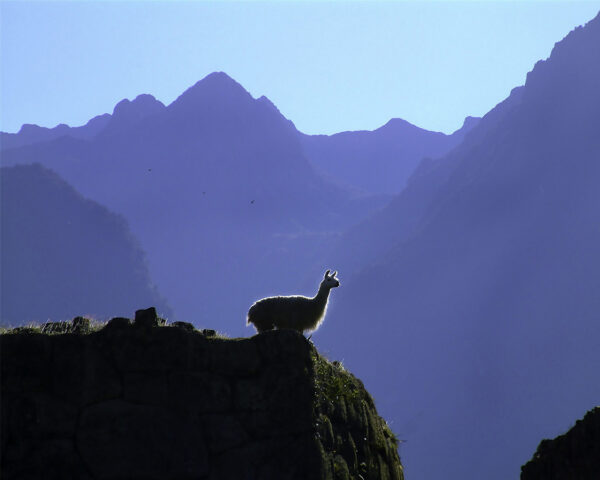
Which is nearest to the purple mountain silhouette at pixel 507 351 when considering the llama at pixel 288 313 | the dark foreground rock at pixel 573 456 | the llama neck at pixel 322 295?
the llama neck at pixel 322 295

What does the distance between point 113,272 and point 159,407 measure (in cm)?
14664

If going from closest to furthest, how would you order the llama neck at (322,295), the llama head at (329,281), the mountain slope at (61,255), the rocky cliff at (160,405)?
the rocky cliff at (160,405) → the llama neck at (322,295) → the llama head at (329,281) → the mountain slope at (61,255)

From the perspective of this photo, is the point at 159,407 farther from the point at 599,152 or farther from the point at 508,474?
the point at 599,152

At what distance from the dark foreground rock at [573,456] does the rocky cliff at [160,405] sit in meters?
2.61

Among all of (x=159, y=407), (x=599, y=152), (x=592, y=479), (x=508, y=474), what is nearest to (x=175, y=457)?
(x=159, y=407)

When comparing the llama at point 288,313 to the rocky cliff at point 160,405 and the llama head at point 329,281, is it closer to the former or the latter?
the llama head at point 329,281

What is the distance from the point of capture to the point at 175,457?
8.27 m

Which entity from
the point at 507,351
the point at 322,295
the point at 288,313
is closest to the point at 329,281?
the point at 322,295

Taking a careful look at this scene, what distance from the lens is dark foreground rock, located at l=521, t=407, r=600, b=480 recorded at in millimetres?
8750

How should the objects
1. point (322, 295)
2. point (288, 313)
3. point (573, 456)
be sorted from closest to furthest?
point (573, 456) → point (288, 313) → point (322, 295)

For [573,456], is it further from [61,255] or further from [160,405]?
[61,255]

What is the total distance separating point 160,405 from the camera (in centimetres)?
846

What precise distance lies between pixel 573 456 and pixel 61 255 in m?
145

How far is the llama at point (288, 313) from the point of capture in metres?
12.5
